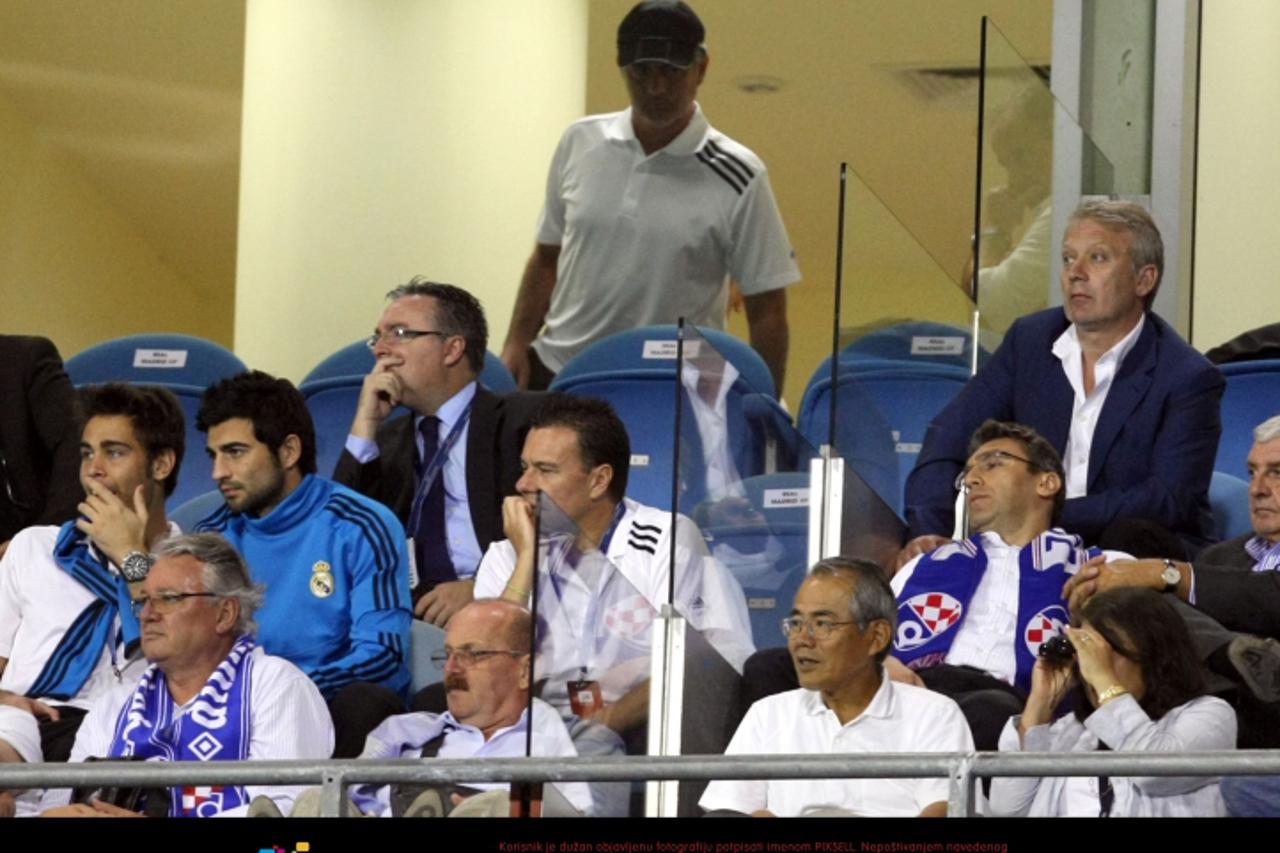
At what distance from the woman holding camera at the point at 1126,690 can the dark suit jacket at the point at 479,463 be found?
146cm

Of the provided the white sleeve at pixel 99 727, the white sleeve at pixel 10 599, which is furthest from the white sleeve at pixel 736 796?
the white sleeve at pixel 10 599

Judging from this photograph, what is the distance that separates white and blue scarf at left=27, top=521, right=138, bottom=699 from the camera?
4.86m

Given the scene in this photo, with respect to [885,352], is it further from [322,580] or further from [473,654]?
[473,654]

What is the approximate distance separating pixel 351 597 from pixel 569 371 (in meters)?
1.25

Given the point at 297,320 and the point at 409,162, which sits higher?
the point at 409,162

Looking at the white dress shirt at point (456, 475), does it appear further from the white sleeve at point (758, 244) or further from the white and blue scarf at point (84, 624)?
the white sleeve at point (758, 244)

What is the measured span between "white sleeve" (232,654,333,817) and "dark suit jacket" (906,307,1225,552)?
1.32 meters

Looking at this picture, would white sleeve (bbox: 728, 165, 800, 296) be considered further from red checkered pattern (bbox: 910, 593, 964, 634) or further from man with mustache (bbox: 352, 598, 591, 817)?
man with mustache (bbox: 352, 598, 591, 817)

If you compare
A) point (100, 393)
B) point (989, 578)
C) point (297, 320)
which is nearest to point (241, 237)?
point (297, 320)

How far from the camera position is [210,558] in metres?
4.60

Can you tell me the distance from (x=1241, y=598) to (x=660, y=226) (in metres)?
2.24

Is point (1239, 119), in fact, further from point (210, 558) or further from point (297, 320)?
point (210, 558)

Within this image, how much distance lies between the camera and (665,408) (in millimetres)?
5621

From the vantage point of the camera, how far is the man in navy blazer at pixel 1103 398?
5016 mm
